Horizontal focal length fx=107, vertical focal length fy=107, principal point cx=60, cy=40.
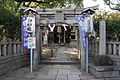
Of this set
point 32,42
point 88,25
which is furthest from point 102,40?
point 32,42

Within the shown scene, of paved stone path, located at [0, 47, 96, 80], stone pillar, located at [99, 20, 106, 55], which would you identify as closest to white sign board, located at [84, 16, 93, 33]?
stone pillar, located at [99, 20, 106, 55]

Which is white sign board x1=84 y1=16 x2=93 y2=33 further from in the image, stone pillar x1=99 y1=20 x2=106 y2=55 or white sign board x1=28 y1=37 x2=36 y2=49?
white sign board x1=28 y1=37 x2=36 y2=49

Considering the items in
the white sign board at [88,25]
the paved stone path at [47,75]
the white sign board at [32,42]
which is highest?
the white sign board at [88,25]

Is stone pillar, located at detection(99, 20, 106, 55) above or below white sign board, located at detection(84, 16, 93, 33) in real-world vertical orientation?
below

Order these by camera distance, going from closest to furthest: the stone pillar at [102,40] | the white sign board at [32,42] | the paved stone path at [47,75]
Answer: the paved stone path at [47,75] → the stone pillar at [102,40] → the white sign board at [32,42]

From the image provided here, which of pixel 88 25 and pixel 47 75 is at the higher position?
pixel 88 25

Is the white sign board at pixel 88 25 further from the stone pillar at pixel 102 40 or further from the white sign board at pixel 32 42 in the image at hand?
the white sign board at pixel 32 42

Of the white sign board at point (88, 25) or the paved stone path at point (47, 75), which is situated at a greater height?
the white sign board at point (88, 25)

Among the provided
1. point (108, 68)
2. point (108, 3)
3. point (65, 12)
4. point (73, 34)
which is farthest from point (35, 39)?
point (73, 34)

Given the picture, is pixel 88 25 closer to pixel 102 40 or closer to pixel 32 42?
pixel 102 40

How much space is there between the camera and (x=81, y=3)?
13203mm

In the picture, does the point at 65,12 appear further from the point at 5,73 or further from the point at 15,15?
the point at 5,73

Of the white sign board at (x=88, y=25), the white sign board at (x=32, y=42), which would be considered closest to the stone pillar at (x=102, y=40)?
the white sign board at (x=88, y=25)

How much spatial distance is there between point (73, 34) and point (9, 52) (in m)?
16.4
